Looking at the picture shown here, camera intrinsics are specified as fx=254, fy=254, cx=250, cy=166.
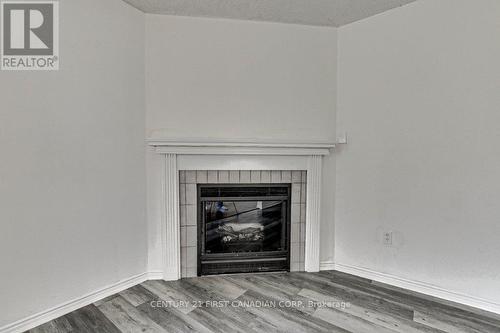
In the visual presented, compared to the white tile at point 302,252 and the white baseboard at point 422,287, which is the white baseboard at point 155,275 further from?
the white baseboard at point 422,287

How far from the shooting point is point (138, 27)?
2.13m

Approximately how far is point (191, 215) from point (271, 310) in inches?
40.4

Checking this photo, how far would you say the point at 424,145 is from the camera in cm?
202

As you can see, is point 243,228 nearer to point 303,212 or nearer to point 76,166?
point 303,212

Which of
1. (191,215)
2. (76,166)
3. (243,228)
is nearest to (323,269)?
(243,228)

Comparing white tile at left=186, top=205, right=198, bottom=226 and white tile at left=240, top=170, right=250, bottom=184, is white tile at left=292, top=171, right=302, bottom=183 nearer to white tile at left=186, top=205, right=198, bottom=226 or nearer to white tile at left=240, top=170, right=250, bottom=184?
white tile at left=240, top=170, right=250, bottom=184

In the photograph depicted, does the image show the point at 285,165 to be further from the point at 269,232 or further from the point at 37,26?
the point at 37,26

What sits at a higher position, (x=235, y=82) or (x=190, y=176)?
(x=235, y=82)

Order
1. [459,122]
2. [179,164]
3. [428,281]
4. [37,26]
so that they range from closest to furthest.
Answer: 1. [37,26]
2. [459,122]
3. [428,281]
4. [179,164]

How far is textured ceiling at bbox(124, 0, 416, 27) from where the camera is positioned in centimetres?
203

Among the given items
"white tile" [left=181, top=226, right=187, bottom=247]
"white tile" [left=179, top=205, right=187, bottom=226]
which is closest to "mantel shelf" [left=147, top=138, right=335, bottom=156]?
"white tile" [left=179, top=205, right=187, bottom=226]

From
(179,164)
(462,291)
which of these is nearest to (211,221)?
(179,164)

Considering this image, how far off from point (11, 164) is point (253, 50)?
77.2 inches

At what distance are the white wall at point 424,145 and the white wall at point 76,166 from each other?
6.22 feet
